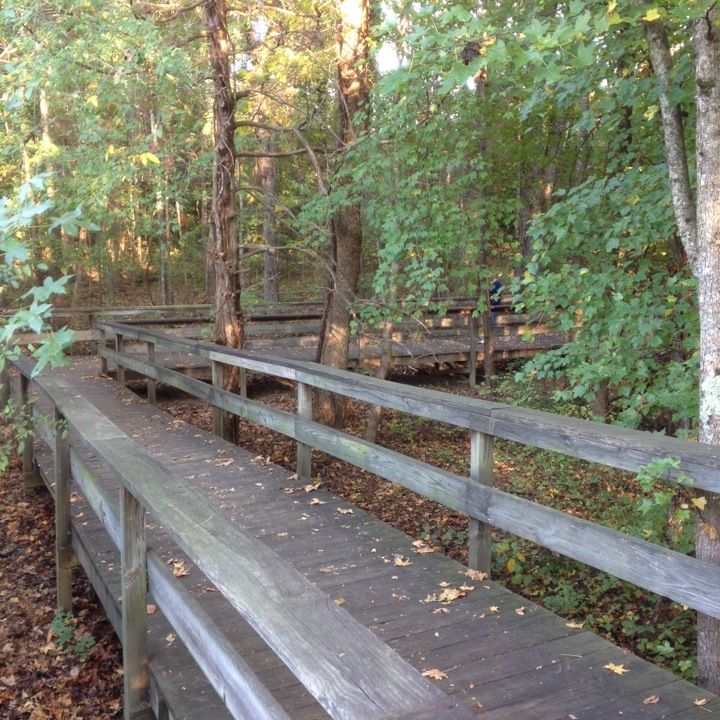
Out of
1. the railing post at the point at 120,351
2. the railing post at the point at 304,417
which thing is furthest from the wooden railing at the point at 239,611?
the railing post at the point at 120,351

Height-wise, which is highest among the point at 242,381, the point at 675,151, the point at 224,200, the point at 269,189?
Answer: the point at 269,189

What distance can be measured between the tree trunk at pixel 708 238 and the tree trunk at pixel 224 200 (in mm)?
5449

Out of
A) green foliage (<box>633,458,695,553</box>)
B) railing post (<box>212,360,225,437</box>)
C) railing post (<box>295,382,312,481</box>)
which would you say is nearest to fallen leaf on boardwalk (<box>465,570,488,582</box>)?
green foliage (<box>633,458,695,553</box>)

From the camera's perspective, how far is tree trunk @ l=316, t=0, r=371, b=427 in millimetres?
9031

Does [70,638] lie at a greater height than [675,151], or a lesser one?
lesser

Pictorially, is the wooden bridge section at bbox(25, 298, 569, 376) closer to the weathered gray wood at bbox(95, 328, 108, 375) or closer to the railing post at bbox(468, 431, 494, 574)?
the weathered gray wood at bbox(95, 328, 108, 375)

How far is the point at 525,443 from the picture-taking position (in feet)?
11.3

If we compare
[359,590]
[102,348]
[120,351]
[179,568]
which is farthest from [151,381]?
[359,590]

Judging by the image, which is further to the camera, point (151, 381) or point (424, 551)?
point (151, 381)

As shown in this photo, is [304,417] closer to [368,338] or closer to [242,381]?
[242,381]

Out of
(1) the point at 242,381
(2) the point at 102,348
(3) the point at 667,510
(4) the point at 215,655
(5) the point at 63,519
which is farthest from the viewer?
(2) the point at 102,348

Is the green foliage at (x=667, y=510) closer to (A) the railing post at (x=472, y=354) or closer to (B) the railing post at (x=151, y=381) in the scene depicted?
(B) the railing post at (x=151, y=381)

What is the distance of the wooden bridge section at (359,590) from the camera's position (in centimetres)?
172

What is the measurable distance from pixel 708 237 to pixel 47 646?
4.89 m
